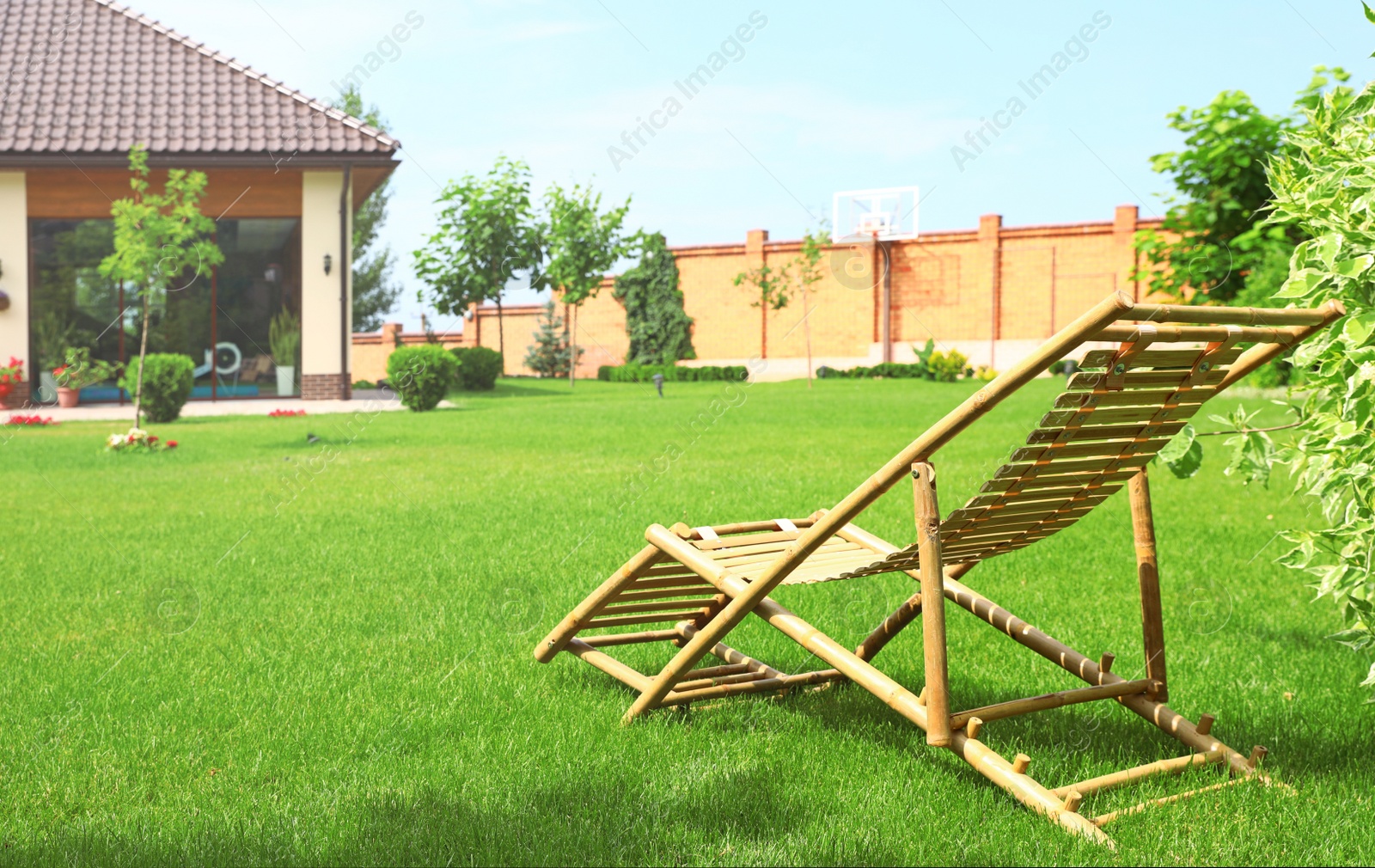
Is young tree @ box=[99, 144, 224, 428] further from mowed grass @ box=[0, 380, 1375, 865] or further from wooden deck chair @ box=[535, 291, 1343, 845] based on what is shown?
wooden deck chair @ box=[535, 291, 1343, 845]

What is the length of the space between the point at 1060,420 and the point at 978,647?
1776mm

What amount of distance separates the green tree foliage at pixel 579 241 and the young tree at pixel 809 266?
491 centimetres

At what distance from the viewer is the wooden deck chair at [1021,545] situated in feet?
7.50

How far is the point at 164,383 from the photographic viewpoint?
15.2m

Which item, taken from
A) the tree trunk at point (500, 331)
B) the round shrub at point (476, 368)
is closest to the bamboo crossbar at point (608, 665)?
the tree trunk at point (500, 331)

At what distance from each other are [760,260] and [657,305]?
3603 millimetres

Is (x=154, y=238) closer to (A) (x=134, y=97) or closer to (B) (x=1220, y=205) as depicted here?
(A) (x=134, y=97)

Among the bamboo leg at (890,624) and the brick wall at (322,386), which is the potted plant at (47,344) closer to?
the brick wall at (322,386)

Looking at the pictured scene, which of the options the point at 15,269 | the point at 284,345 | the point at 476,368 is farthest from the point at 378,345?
the point at 15,269

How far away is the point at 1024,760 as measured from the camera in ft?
7.79

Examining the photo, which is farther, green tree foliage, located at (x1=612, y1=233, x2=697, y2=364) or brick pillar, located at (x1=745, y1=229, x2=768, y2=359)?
green tree foliage, located at (x1=612, y1=233, x2=697, y2=364)

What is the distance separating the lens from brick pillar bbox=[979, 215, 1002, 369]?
2953 centimetres

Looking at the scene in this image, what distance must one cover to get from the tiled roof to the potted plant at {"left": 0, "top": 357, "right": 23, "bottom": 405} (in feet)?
11.9

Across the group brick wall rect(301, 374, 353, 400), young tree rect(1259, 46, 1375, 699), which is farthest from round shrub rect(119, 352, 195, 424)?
young tree rect(1259, 46, 1375, 699)
